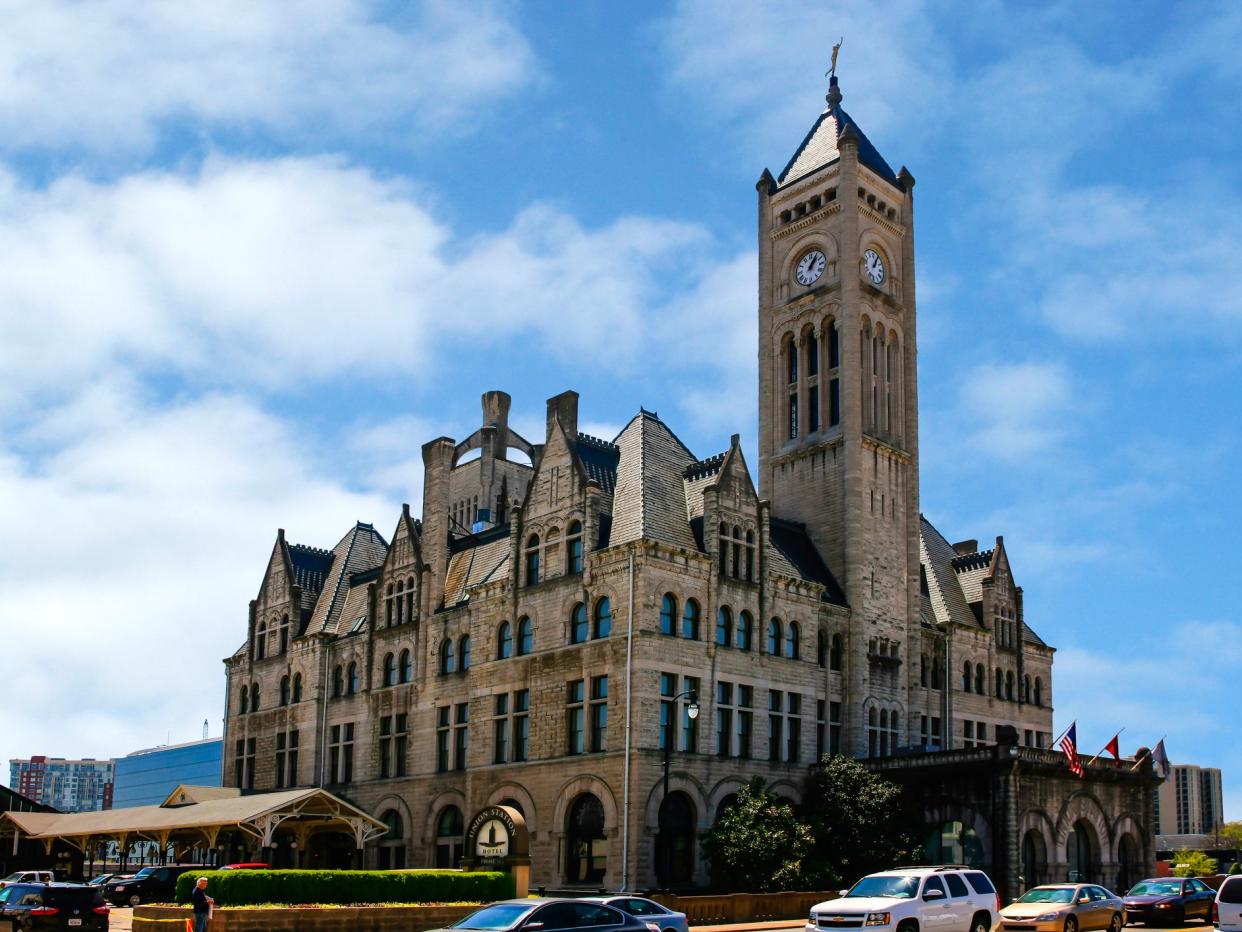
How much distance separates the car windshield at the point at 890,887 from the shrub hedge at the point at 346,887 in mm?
13226

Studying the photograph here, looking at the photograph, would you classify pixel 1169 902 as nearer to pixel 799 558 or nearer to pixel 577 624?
pixel 577 624

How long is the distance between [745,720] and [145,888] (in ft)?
81.0

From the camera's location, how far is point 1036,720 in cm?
7125

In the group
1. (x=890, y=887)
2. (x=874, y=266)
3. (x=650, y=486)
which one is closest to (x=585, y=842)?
(x=650, y=486)

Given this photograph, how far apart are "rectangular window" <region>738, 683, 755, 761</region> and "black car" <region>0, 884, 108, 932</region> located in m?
27.1

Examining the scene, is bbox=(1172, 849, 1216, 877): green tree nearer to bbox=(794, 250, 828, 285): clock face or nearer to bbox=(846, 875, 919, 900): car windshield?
bbox=(794, 250, 828, 285): clock face

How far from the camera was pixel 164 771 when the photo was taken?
16338 centimetres

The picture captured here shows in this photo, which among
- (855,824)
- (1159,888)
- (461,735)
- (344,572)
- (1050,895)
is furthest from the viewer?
(344,572)

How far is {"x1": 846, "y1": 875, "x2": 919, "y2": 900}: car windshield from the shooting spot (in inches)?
1138

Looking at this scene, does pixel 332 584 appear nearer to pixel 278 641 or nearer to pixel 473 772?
pixel 278 641

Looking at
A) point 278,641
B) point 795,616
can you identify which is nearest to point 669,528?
point 795,616

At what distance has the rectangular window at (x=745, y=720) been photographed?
55.1 m

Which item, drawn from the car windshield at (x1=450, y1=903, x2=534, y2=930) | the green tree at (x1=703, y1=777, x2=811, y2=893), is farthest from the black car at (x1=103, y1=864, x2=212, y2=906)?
the car windshield at (x1=450, y1=903, x2=534, y2=930)

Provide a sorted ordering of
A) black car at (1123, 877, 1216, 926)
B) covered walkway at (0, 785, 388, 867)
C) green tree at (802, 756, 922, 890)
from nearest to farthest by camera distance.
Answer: black car at (1123, 877, 1216, 926) < green tree at (802, 756, 922, 890) < covered walkway at (0, 785, 388, 867)
